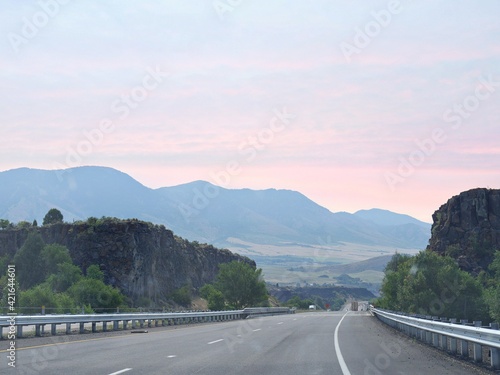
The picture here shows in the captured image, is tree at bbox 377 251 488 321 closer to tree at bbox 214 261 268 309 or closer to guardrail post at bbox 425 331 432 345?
tree at bbox 214 261 268 309

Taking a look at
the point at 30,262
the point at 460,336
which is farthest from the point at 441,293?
the point at 460,336

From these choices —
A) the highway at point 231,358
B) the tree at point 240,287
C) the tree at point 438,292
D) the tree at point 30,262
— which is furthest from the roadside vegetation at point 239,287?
the highway at point 231,358

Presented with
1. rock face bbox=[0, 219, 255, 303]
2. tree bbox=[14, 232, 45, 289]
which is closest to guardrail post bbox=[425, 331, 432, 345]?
rock face bbox=[0, 219, 255, 303]

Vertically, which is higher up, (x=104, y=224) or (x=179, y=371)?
(x=104, y=224)

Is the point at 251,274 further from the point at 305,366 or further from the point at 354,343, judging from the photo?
the point at 305,366

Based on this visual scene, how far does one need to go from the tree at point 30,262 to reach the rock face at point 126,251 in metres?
4.00

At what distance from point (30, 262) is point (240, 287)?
40.9m

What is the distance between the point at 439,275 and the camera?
108312 millimetres

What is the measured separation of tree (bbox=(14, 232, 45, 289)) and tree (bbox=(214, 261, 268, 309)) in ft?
114

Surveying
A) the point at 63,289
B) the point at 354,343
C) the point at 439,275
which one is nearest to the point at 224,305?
the point at 63,289

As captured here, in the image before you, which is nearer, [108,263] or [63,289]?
[63,289]

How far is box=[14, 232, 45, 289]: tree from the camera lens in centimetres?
13388

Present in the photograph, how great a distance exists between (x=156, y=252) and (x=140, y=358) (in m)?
123

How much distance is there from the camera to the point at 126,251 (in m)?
129
